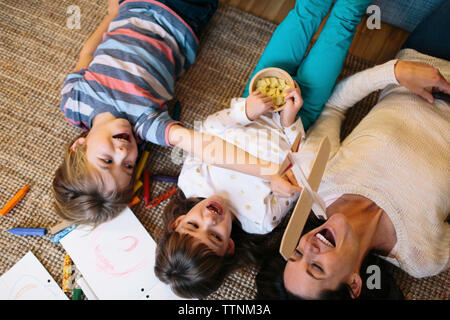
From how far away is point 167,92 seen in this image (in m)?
1.06

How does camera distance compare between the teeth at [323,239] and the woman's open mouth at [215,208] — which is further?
the woman's open mouth at [215,208]

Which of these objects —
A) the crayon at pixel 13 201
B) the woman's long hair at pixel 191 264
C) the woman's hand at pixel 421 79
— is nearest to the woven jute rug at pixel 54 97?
the crayon at pixel 13 201

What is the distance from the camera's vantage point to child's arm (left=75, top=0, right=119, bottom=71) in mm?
1097

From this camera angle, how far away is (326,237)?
82 centimetres

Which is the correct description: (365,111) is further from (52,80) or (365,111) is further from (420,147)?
(52,80)

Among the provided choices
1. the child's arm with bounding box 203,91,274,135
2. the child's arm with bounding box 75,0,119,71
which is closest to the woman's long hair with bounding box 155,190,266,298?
the child's arm with bounding box 203,91,274,135

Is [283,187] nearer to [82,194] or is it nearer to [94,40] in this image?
[82,194]

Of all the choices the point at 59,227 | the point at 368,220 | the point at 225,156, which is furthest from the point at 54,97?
the point at 368,220

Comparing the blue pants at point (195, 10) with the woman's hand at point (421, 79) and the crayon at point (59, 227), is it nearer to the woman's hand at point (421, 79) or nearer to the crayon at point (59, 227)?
the woman's hand at point (421, 79)

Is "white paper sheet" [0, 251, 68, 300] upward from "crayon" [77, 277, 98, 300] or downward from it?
downward

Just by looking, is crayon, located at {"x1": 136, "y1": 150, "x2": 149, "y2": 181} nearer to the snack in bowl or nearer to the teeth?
the snack in bowl

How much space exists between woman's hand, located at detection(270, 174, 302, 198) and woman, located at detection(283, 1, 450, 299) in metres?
0.11

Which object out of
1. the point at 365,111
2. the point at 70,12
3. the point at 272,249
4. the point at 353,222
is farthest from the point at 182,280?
the point at 70,12

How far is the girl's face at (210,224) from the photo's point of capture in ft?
2.80
